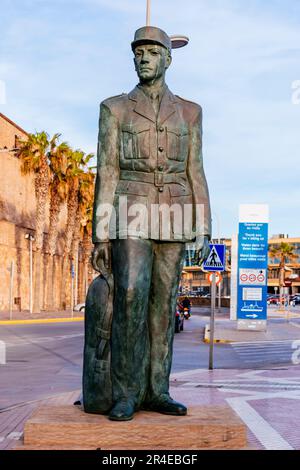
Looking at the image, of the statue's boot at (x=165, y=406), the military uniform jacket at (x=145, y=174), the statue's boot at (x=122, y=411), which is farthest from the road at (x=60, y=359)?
the military uniform jacket at (x=145, y=174)

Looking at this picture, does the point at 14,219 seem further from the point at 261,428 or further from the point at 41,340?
the point at 261,428

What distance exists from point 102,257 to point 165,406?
1.37 metres

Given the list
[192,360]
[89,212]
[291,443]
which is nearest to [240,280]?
[192,360]

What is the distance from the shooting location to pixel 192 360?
17.7m

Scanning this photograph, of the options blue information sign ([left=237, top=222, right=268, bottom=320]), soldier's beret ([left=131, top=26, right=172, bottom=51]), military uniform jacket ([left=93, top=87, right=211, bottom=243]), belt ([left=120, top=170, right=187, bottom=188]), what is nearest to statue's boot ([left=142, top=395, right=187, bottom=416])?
military uniform jacket ([left=93, top=87, right=211, bottom=243])

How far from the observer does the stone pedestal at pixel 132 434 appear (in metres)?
5.85

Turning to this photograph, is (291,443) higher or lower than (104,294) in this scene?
lower

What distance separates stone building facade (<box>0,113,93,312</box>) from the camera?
46.6 meters

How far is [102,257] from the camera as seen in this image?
6.72 m

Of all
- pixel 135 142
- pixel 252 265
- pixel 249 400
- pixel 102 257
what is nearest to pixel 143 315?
pixel 102 257

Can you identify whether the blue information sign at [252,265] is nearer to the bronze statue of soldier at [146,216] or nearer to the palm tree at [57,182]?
the palm tree at [57,182]
